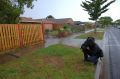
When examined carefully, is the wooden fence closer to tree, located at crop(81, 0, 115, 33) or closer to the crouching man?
the crouching man

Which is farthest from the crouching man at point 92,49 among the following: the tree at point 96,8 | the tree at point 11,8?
the tree at point 96,8

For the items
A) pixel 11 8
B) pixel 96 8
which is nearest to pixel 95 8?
pixel 96 8

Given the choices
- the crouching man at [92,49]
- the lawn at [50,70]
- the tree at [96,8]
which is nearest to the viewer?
the lawn at [50,70]

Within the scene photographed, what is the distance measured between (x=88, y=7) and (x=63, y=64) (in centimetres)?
3183

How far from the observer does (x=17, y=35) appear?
50.9 ft

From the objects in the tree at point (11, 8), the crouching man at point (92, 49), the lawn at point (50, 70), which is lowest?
the lawn at point (50, 70)

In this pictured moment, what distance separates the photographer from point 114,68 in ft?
32.9

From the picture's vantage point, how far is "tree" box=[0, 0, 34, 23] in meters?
12.9

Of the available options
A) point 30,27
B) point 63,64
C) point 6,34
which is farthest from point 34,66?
point 30,27

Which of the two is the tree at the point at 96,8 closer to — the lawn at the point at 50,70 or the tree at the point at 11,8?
the tree at the point at 11,8

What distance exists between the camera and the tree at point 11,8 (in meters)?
12.9

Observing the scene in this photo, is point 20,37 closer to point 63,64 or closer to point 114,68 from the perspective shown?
point 63,64

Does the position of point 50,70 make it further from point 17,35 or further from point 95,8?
point 95,8

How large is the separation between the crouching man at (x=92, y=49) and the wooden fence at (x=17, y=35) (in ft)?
18.8
